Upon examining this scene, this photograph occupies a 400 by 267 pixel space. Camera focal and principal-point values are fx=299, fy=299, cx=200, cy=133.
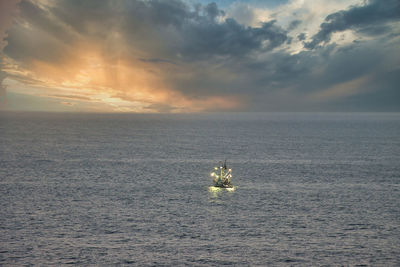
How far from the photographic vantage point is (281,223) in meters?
41.5

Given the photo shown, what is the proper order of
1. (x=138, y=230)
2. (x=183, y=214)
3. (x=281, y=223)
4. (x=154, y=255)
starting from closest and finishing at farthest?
(x=154, y=255)
(x=138, y=230)
(x=281, y=223)
(x=183, y=214)

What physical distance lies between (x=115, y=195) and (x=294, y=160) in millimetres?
60287

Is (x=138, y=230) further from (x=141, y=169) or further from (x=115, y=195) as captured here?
(x=141, y=169)

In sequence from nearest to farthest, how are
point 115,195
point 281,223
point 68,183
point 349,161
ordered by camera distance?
point 281,223 → point 115,195 → point 68,183 → point 349,161

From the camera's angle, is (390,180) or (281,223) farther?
(390,180)

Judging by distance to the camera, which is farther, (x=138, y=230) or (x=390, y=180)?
(x=390, y=180)

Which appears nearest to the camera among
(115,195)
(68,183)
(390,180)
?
(115,195)

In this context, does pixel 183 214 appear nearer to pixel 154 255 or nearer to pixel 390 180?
pixel 154 255

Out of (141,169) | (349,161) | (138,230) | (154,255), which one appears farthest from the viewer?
(349,161)

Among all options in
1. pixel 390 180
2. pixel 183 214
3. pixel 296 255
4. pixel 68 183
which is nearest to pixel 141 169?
pixel 68 183

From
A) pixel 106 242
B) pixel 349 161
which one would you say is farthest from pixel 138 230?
pixel 349 161

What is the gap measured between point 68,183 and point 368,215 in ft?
186

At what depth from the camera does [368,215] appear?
45281 millimetres

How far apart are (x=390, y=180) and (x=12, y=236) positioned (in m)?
73.6
